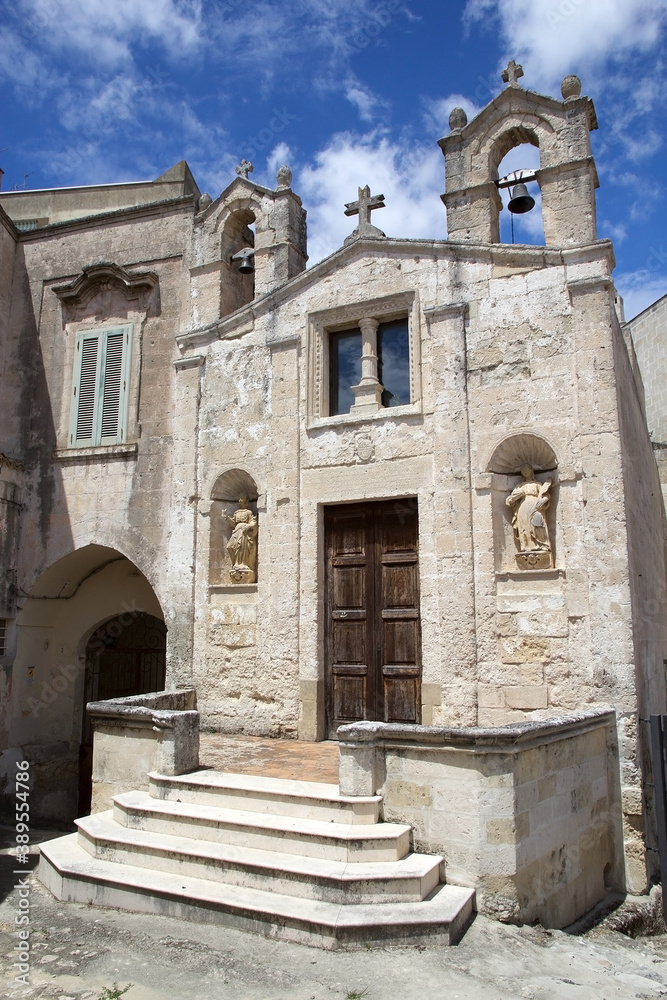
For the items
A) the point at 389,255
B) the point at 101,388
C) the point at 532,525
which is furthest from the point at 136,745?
the point at 389,255

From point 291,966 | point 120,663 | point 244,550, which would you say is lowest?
point 291,966

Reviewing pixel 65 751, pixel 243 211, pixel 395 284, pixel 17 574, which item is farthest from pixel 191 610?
pixel 243 211

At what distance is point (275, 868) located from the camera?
16.4 ft

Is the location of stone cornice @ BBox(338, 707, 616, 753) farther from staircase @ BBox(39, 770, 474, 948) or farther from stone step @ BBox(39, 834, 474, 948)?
stone step @ BBox(39, 834, 474, 948)

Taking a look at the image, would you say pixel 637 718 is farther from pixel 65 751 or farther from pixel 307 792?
pixel 65 751

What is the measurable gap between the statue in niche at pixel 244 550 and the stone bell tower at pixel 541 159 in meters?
4.28

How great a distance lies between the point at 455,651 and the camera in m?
7.71

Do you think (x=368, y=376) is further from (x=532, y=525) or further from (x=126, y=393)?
(x=126, y=393)

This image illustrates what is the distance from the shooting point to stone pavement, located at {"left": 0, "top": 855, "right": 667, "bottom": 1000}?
13.4 ft

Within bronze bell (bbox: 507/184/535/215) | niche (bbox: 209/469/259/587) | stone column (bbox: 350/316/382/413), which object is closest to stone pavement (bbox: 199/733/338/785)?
niche (bbox: 209/469/259/587)

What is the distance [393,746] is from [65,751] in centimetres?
768

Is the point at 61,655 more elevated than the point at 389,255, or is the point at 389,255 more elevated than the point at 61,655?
the point at 389,255

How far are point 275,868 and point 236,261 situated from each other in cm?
829

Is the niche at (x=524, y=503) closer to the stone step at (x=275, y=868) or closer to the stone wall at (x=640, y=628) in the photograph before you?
the stone wall at (x=640, y=628)
